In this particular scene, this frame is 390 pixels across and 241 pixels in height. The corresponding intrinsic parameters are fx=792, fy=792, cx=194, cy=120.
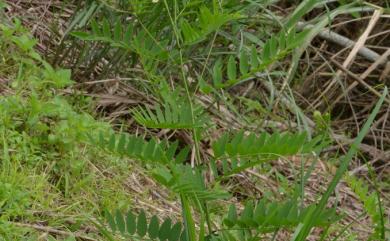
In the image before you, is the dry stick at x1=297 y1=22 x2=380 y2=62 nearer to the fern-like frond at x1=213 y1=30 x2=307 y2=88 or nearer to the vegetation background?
the vegetation background

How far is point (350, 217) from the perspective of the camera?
9.75 ft

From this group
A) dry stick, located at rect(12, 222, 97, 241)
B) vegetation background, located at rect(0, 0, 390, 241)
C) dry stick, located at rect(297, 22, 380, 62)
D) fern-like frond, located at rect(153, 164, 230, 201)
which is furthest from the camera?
dry stick, located at rect(297, 22, 380, 62)

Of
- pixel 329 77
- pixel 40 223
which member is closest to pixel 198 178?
pixel 40 223

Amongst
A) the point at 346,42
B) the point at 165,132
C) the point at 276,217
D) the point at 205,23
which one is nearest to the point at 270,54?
the point at 205,23

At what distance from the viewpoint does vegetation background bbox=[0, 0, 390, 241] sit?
144 centimetres

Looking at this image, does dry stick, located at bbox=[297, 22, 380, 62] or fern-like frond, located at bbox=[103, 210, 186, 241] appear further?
dry stick, located at bbox=[297, 22, 380, 62]

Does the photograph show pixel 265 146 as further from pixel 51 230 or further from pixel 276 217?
pixel 51 230

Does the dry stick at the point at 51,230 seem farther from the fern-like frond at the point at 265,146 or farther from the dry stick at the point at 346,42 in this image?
the dry stick at the point at 346,42

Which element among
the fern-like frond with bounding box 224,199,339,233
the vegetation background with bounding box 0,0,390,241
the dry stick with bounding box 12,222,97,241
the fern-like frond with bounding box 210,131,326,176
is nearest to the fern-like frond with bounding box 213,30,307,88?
the vegetation background with bounding box 0,0,390,241

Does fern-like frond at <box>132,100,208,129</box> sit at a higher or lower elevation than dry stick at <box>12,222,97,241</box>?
higher

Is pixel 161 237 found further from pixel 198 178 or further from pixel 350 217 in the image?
pixel 350 217

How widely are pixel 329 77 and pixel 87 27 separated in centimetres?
150

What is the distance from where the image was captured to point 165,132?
110 inches

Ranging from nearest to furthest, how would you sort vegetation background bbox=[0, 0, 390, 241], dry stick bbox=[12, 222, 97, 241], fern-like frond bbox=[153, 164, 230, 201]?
fern-like frond bbox=[153, 164, 230, 201]
vegetation background bbox=[0, 0, 390, 241]
dry stick bbox=[12, 222, 97, 241]
